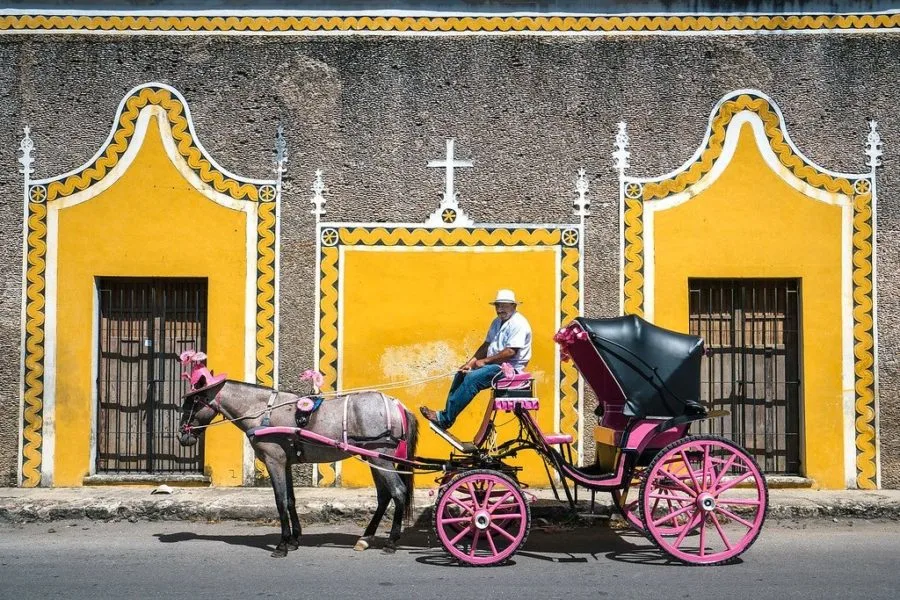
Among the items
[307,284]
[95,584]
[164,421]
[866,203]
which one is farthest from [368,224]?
[866,203]

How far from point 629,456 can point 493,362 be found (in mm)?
1222

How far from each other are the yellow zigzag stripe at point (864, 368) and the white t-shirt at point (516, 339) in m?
3.77

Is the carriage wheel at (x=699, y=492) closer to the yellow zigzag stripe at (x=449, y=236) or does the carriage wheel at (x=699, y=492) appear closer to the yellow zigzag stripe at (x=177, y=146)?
the yellow zigzag stripe at (x=449, y=236)

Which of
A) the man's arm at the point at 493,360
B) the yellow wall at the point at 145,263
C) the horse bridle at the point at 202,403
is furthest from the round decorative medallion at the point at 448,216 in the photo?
the horse bridle at the point at 202,403

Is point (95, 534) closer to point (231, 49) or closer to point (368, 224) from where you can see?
point (368, 224)

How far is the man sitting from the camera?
7.25 metres

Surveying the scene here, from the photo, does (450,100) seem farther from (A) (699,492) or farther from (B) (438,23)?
(A) (699,492)

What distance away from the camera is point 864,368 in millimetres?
9211

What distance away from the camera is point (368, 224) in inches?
365

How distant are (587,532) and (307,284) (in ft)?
11.4

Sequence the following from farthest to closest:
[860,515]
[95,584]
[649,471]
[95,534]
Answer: [860,515]
[95,534]
[649,471]
[95,584]

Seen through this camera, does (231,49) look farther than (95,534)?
Yes

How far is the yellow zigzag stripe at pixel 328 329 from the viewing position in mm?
9211

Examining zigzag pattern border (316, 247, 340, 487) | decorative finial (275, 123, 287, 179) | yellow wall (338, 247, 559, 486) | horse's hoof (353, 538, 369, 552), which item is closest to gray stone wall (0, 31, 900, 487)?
decorative finial (275, 123, 287, 179)
